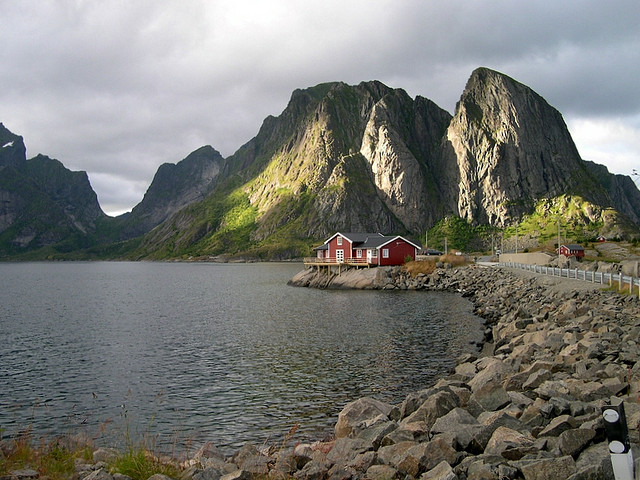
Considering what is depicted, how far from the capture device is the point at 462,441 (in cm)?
1174

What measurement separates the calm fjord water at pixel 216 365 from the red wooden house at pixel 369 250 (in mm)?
34640

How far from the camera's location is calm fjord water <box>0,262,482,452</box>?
66.6 ft

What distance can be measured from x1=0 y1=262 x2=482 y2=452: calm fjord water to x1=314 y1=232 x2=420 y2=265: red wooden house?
3464cm

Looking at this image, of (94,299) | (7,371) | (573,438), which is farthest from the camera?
(94,299)

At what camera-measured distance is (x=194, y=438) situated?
715 inches

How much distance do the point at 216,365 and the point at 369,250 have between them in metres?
67.7

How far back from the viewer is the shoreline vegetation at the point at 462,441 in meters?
10.3

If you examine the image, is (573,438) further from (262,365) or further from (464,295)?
(464,295)

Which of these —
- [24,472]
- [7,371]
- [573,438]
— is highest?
[573,438]

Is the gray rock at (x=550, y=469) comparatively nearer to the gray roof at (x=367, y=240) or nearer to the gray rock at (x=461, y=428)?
the gray rock at (x=461, y=428)

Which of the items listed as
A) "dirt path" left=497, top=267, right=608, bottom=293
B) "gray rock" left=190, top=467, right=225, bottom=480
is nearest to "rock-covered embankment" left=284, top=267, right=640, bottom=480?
"gray rock" left=190, top=467, right=225, bottom=480

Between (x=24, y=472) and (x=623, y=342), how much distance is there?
22.0 meters

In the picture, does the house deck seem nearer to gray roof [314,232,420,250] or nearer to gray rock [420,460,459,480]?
gray roof [314,232,420,250]

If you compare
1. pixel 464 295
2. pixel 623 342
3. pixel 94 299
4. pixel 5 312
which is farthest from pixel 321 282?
pixel 623 342
